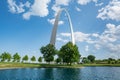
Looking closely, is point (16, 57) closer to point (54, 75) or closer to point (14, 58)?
point (14, 58)

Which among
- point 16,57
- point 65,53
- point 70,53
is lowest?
point 70,53

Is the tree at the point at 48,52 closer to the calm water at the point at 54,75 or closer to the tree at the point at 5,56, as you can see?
the tree at the point at 5,56

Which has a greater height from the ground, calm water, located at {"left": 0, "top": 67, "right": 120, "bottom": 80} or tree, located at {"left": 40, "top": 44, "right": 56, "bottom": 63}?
tree, located at {"left": 40, "top": 44, "right": 56, "bottom": 63}

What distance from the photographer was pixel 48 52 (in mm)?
132375

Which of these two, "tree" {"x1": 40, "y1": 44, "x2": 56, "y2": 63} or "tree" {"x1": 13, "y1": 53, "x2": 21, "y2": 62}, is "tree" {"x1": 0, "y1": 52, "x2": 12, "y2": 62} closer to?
"tree" {"x1": 13, "y1": 53, "x2": 21, "y2": 62}

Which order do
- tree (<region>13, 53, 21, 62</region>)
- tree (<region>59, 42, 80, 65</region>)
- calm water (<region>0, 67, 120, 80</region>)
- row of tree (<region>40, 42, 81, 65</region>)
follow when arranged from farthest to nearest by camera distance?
tree (<region>13, 53, 21, 62</region>) < row of tree (<region>40, 42, 81, 65</region>) < tree (<region>59, 42, 80, 65</region>) < calm water (<region>0, 67, 120, 80</region>)

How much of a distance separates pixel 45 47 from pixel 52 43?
6105 mm

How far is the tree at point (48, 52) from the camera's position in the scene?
130m

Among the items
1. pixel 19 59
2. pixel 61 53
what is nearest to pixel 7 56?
pixel 19 59

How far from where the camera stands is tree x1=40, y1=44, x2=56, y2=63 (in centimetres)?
12962

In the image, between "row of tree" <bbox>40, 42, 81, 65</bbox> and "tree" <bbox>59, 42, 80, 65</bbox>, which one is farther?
"row of tree" <bbox>40, 42, 81, 65</bbox>

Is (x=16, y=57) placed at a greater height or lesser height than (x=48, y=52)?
lesser

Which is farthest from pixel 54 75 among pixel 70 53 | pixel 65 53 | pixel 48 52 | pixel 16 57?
pixel 16 57

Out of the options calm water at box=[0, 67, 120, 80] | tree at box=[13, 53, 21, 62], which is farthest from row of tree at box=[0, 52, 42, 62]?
calm water at box=[0, 67, 120, 80]
